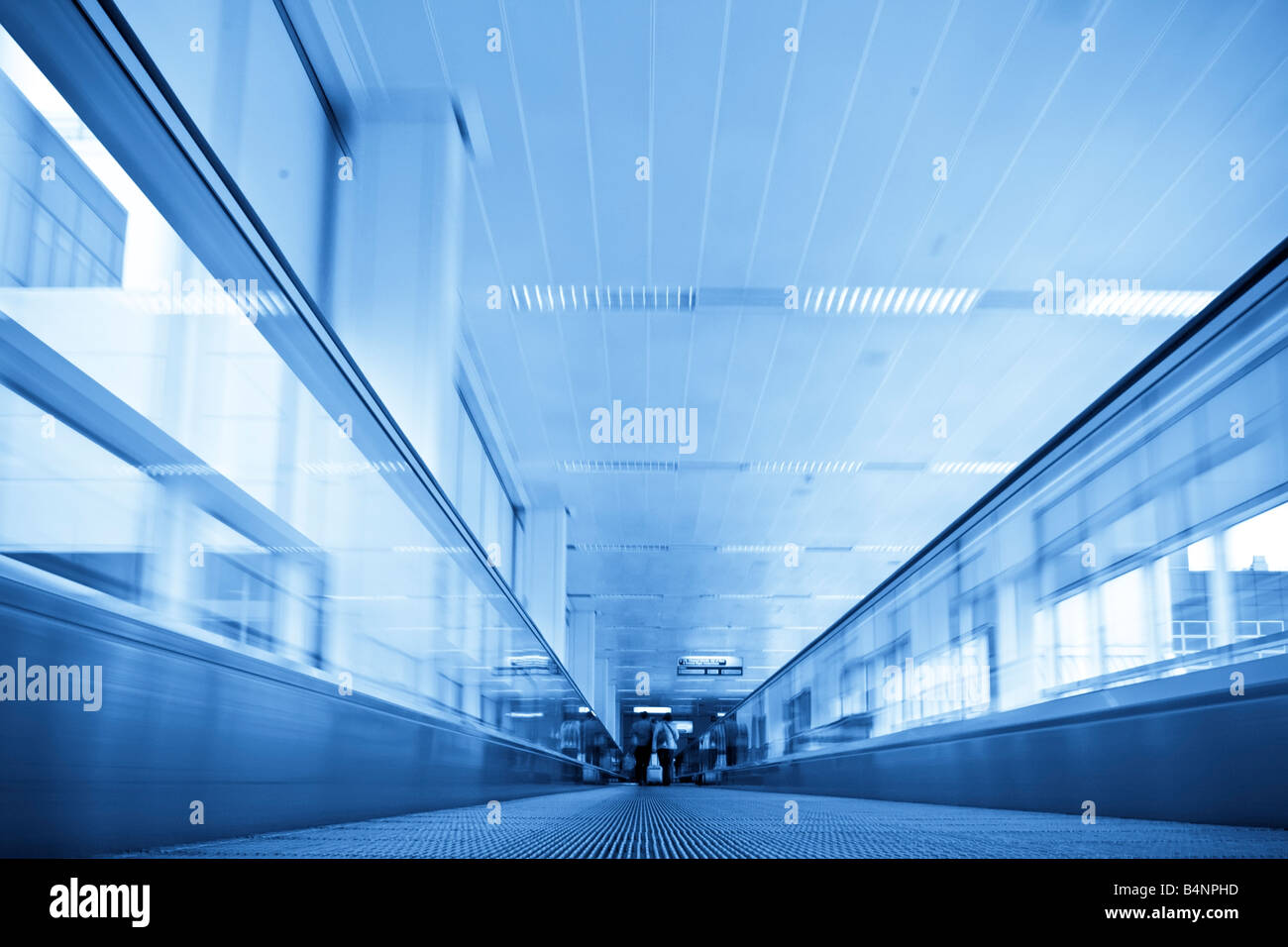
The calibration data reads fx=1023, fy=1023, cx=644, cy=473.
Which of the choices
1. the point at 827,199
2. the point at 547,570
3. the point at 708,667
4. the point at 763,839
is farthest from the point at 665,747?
the point at 763,839

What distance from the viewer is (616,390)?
13125 mm

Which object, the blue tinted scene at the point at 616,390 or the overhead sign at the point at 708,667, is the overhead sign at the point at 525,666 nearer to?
the blue tinted scene at the point at 616,390

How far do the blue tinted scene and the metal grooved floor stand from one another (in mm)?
51

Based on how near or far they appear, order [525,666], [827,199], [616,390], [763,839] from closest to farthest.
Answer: [763,839] < [827,199] < [525,666] < [616,390]

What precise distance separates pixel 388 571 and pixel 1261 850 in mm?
3465

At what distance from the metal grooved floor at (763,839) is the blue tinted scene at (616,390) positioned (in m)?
0.05

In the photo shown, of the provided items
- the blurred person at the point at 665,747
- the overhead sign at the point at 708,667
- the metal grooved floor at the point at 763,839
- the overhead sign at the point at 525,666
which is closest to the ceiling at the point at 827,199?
the overhead sign at the point at 525,666

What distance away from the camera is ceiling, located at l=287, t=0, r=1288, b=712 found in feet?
22.6

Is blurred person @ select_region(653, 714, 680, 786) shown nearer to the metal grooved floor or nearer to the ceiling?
the ceiling

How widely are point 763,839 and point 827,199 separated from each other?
22.9ft

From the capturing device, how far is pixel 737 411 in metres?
13.7

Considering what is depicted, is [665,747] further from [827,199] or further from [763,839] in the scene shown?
[763,839]
